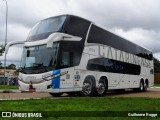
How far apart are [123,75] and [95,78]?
476 cm

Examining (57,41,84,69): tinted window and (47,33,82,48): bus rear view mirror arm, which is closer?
(47,33,82,48): bus rear view mirror arm

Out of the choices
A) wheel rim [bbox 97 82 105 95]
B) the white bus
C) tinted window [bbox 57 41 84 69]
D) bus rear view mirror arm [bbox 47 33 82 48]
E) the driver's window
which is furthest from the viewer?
wheel rim [bbox 97 82 105 95]

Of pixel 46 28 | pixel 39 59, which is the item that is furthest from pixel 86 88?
pixel 46 28

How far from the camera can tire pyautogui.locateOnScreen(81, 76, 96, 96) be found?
17.9 metres

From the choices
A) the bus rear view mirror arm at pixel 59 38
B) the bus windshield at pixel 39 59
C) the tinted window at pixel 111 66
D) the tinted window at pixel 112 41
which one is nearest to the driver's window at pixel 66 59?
the bus windshield at pixel 39 59

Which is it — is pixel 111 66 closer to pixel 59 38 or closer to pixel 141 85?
pixel 59 38

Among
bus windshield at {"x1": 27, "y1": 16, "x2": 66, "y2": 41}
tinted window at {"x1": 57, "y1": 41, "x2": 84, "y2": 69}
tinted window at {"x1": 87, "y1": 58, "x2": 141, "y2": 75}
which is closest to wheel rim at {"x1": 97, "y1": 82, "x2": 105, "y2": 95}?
tinted window at {"x1": 87, "y1": 58, "x2": 141, "y2": 75}

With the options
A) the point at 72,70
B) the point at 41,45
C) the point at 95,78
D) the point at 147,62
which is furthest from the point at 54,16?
the point at 147,62

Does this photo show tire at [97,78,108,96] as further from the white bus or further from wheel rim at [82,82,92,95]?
wheel rim at [82,82,92,95]

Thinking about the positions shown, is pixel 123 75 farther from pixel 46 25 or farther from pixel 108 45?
pixel 46 25

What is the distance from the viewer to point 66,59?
16.4 m

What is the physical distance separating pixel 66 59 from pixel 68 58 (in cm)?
15

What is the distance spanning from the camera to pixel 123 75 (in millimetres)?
23156

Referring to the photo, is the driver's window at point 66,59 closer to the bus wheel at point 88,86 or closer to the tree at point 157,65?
the bus wheel at point 88,86
